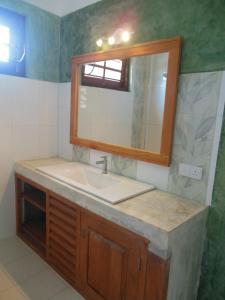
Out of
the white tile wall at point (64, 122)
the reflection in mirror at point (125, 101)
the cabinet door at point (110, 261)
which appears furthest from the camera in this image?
the white tile wall at point (64, 122)

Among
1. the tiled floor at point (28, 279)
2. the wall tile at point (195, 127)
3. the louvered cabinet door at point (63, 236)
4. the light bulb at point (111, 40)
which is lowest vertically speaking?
the tiled floor at point (28, 279)

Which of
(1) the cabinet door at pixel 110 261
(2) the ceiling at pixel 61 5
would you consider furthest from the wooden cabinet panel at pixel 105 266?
(2) the ceiling at pixel 61 5

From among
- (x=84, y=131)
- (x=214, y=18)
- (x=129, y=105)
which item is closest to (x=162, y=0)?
(x=214, y=18)

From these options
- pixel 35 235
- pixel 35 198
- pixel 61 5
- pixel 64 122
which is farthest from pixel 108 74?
pixel 35 235

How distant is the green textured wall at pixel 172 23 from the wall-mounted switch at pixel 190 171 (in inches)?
24.6

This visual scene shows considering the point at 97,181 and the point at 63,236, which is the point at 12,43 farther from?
the point at 63,236

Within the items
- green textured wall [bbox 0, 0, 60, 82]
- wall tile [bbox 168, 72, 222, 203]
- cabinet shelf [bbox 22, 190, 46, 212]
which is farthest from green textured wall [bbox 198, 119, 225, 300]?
green textured wall [bbox 0, 0, 60, 82]

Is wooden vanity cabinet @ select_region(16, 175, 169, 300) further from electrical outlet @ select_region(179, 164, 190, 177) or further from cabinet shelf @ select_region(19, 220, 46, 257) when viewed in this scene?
electrical outlet @ select_region(179, 164, 190, 177)

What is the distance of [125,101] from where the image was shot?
1.88 meters

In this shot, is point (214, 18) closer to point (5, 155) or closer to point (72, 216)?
point (72, 216)

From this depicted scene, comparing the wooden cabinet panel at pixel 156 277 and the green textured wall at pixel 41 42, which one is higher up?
the green textured wall at pixel 41 42

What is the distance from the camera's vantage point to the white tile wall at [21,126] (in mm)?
2154

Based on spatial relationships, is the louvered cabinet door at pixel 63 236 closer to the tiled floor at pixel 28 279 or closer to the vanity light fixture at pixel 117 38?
the tiled floor at pixel 28 279

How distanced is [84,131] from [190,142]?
111 cm
